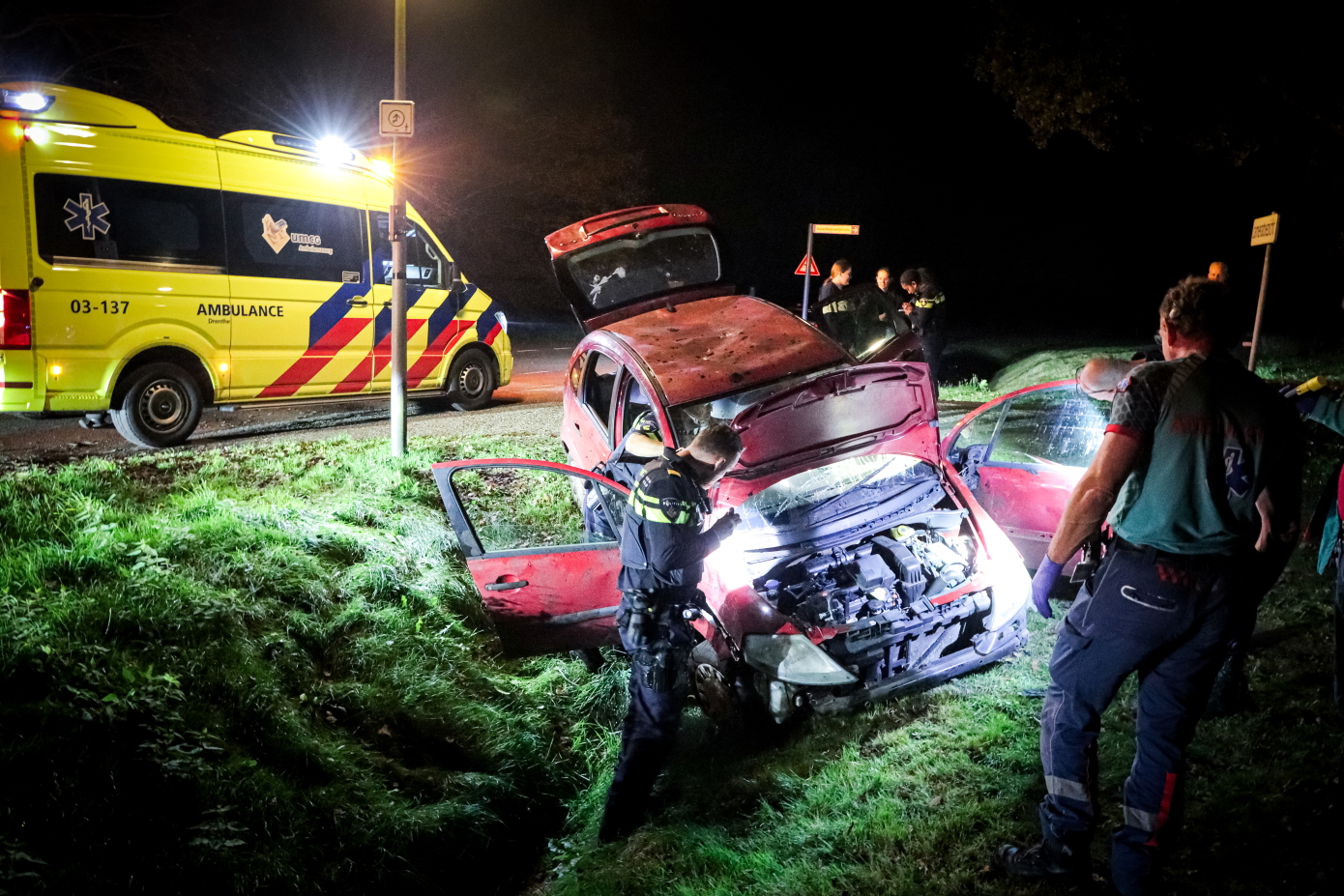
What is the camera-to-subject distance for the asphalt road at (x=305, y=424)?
Answer: 23.4 ft

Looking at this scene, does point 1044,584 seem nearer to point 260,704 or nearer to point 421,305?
point 260,704

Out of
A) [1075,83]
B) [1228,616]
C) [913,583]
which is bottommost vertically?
[913,583]

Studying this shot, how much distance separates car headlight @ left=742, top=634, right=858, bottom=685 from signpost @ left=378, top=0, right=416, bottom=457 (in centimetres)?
377

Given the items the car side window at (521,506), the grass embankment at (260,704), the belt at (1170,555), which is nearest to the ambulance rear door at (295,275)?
the car side window at (521,506)

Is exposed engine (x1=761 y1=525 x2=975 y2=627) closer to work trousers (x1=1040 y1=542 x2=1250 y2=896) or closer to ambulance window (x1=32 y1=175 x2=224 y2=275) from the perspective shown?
work trousers (x1=1040 y1=542 x2=1250 y2=896)

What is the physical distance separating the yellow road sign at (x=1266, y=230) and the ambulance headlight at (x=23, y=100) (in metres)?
10.1

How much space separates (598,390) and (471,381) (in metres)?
3.99

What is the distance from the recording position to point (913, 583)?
416 cm

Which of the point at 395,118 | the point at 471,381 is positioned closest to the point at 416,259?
the point at 471,381

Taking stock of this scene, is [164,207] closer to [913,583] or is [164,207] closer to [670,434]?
[670,434]

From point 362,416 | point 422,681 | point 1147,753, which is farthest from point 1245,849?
point 362,416

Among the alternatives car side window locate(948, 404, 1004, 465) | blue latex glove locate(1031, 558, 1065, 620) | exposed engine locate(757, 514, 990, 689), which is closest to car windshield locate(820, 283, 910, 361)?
car side window locate(948, 404, 1004, 465)

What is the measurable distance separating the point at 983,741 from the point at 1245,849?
3.26 ft

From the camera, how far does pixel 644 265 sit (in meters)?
6.17
